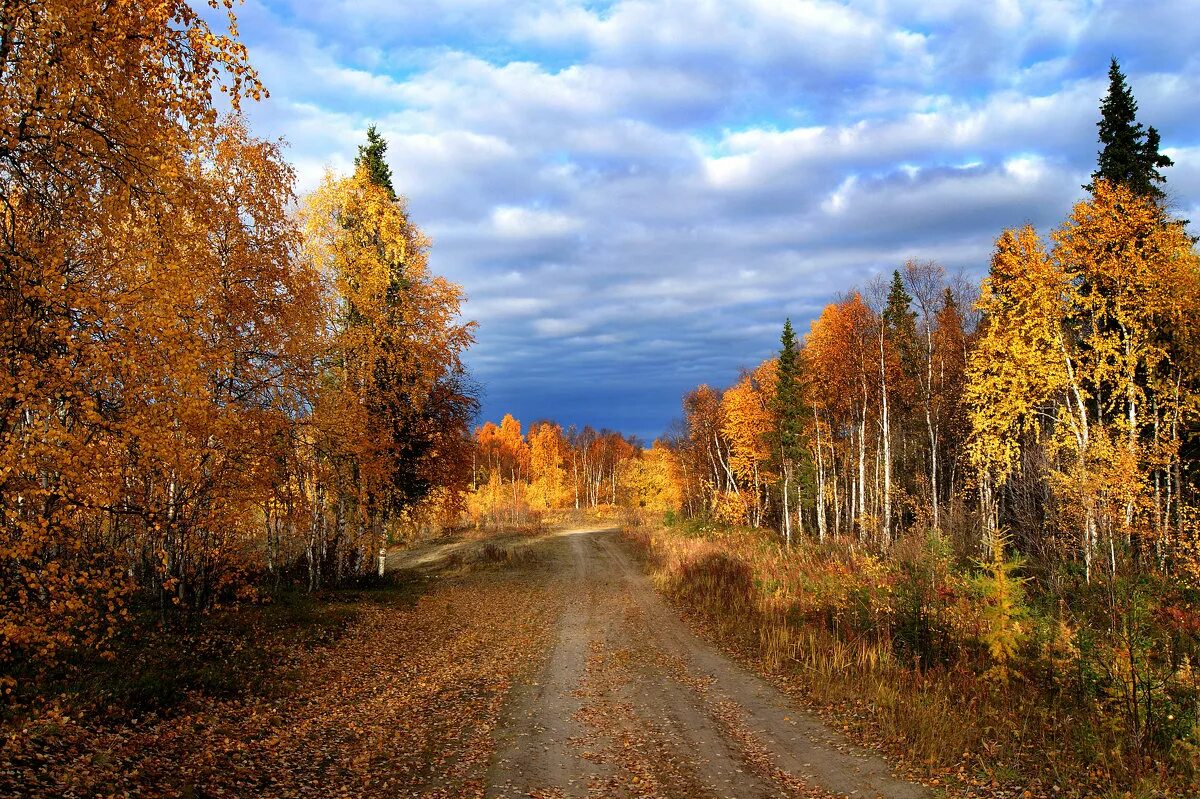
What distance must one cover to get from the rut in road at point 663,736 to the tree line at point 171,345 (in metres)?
5.42

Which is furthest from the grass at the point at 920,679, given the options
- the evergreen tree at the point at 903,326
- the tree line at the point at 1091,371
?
the evergreen tree at the point at 903,326

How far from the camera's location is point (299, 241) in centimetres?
1483

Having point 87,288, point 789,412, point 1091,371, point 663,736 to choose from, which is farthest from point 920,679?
point 789,412

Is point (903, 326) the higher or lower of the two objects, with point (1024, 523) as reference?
higher

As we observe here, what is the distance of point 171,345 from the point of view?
7.16 m

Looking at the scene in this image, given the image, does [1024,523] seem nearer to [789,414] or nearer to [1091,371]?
[1091,371]

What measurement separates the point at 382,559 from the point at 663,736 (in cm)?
1536

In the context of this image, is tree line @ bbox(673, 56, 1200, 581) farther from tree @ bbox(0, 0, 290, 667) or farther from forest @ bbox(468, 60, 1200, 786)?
tree @ bbox(0, 0, 290, 667)

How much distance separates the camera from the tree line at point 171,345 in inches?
245

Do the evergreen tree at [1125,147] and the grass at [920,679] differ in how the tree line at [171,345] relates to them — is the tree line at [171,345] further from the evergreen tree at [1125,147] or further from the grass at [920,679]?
the evergreen tree at [1125,147]

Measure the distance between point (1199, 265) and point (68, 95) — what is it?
2597cm

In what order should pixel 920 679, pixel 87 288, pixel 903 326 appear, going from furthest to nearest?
pixel 903 326, pixel 920 679, pixel 87 288

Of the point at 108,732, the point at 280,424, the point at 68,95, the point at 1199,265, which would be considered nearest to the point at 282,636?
the point at 280,424

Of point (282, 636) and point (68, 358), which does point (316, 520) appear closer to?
point (282, 636)
